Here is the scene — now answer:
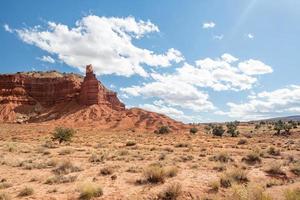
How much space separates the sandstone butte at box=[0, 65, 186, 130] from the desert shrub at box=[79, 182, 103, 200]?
224 ft

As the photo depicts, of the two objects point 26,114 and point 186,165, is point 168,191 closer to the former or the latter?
point 186,165

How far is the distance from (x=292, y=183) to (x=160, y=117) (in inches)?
3208

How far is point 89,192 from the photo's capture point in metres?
12.3

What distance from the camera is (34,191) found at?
13.1 m

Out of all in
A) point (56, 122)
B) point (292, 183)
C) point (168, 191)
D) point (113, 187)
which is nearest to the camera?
point (168, 191)

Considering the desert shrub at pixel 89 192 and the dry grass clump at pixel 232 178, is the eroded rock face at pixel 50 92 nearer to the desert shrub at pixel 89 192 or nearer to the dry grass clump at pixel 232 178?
the dry grass clump at pixel 232 178

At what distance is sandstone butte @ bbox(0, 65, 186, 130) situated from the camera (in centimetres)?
8856

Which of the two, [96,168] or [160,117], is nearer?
[96,168]

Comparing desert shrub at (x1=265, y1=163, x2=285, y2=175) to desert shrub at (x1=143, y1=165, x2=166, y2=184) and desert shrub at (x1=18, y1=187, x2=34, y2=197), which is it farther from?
desert shrub at (x1=18, y1=187, x2=34, y2=197)

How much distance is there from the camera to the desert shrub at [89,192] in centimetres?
1221

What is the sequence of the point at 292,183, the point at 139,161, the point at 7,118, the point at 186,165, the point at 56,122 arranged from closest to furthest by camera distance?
the point at 292,183 → the point at 186,165 → the point at 139,161 → the point at 56,122 → the point at 7,118

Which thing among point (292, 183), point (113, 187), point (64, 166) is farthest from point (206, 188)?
point (64, 166)

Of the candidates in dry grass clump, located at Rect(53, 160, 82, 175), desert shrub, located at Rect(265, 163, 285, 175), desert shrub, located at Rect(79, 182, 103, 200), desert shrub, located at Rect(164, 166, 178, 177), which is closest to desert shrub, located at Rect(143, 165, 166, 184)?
desert shrub, located at Rect(164, 166, 178, 177)

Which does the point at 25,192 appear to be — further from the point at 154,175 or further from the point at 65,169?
the point at 154,175
